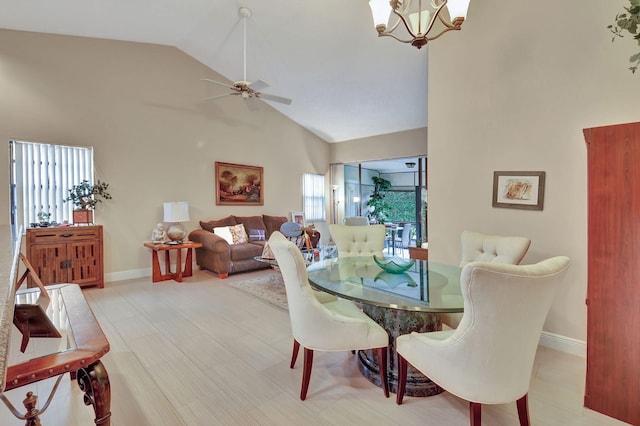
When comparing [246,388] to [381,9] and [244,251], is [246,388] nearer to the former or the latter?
[381,9]

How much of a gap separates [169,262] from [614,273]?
5295 mm

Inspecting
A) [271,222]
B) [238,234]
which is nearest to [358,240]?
[238,234]

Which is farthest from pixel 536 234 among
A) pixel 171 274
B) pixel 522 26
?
pixel 171 274

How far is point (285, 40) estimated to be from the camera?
15.0ft

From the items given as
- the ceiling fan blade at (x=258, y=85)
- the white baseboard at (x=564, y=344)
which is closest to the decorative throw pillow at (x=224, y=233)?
the ceiling fan blade at (x=258, y=85)

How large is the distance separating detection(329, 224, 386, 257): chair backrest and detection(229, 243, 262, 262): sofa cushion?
236 centimetres

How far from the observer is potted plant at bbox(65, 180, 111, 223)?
4.36 meters

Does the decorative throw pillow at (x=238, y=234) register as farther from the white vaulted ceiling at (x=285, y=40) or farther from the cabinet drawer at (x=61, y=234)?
the white vaulted ceiling at (x=285, y=40)

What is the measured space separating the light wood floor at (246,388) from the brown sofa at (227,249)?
183 centimetres

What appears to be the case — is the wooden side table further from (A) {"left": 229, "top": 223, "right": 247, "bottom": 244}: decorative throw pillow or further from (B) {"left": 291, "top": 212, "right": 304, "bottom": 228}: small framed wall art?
(B) {"left": 291, "top": 212, "right": 304, "bottom": 228}: small framed wall art

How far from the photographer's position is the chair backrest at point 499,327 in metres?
1.29

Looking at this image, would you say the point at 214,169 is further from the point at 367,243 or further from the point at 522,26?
the point at 522,26

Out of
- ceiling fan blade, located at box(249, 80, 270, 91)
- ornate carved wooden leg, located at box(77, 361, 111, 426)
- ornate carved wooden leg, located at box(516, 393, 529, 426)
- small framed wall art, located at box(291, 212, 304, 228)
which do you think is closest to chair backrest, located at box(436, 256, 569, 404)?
ornate carved wooden leg, located at box(516, 393, 529, 426)

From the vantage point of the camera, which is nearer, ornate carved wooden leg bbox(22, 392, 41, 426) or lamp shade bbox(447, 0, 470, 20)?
ornate carved wooden leg bbox(22, 392, 41, 426)
